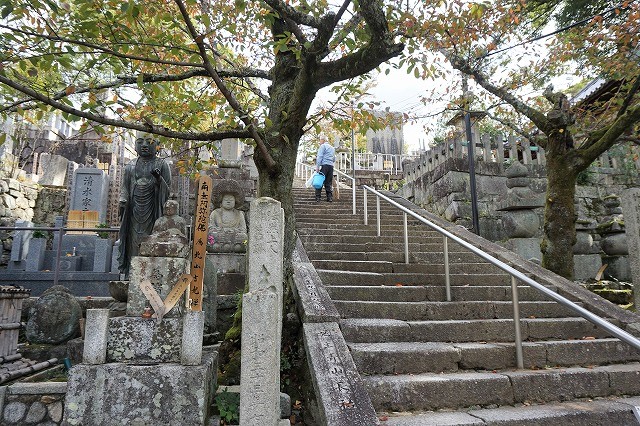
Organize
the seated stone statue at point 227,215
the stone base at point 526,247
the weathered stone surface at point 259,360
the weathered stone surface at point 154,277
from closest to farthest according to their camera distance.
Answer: the weathered stone surface at point 259,360
the weathered stone surface at point 154,277
the seated stone statue at point 227,215
the stone base at point 526,247

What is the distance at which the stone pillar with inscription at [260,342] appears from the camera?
265 cm

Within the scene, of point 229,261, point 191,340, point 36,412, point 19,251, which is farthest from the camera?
point 19,251

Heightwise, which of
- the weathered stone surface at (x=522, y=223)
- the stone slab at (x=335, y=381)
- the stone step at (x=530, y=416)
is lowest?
the stone step at (x=530, y=416)

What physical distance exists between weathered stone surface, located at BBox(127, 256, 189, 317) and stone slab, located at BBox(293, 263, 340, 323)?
1251 mm

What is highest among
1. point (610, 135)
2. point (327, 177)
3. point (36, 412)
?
point (327, 177)

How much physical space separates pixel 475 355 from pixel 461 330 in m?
0.48

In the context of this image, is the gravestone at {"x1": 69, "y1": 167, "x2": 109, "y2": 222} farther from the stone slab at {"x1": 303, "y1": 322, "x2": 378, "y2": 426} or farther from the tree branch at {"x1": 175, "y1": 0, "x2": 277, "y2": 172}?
the stone slab at {"x1": 303, "y1": 322, "x2": 378, "y2": 426}

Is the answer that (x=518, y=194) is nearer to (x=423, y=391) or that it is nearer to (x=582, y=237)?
(x=582, y=237)

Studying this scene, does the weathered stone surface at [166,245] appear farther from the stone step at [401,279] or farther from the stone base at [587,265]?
the stone base at [587,265]

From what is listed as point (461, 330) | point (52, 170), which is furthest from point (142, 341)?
point (52, 170)

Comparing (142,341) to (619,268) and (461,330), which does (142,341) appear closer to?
(461,330)

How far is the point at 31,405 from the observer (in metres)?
3.50

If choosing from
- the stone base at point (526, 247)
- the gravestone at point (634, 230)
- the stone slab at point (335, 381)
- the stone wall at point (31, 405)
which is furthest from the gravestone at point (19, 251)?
the gravestone at point (634, 230)

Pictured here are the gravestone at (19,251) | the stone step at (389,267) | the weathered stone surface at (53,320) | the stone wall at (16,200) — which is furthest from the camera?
the stone wall at (16,200)
